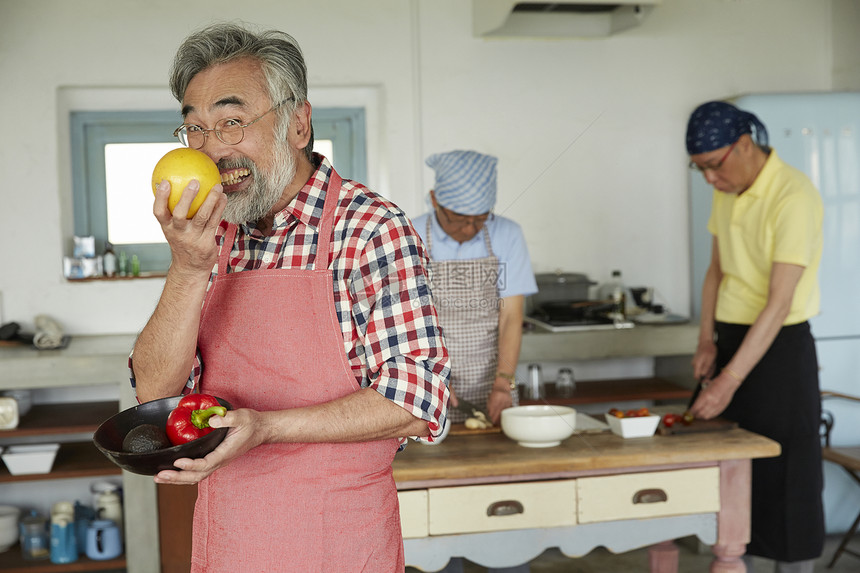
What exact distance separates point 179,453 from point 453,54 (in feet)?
10.4

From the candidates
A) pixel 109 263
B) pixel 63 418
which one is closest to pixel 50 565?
pixel 63 418

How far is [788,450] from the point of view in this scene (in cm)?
262

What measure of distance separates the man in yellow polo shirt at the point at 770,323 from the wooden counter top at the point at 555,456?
0.28 metres

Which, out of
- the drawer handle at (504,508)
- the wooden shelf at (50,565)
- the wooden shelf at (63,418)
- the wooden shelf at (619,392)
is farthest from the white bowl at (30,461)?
the drawer handle at (504,508)

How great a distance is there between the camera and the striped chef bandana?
2.68m

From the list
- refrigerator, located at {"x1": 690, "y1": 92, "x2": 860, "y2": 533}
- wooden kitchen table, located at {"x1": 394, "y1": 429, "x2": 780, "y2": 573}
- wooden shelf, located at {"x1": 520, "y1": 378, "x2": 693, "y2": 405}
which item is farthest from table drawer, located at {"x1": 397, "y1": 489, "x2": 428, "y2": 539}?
refrigerator, located at {"x1": 690, "y1": 92, "x2": 860, "y2": 533}

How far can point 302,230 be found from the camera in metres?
1.37

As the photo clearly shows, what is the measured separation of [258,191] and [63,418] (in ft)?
8.57

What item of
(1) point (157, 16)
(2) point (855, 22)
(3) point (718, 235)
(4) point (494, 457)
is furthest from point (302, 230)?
(2) point (855, 22)

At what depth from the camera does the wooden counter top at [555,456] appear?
2.12 meters

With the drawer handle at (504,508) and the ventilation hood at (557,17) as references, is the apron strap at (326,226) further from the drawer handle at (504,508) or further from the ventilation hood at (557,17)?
the ventilation hood at (557,17)

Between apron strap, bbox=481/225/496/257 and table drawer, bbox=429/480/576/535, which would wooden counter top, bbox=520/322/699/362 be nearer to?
apron strap, bbox=481/225/496/257

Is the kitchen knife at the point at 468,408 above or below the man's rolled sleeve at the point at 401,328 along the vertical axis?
below

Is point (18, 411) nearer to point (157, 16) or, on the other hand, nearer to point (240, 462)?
point (157, 16)
